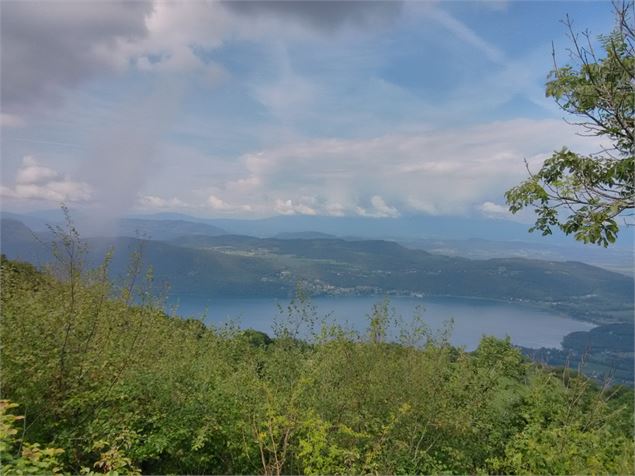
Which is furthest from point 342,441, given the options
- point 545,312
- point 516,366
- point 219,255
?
point 219,255

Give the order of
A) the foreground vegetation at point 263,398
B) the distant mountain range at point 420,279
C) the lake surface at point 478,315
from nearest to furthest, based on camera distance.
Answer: the foreground vegetation at point 263,398 → the lake surface at point 478,315 → the distant mountain range at point 420,279

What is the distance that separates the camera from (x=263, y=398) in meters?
6.15

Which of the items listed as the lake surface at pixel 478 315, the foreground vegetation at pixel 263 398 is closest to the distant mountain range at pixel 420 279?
the lake surface at pixel 478 315

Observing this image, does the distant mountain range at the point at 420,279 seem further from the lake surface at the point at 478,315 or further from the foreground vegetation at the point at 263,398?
the foreground vegetation at the point at 263,398

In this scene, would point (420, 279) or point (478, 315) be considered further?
point (420, 279)

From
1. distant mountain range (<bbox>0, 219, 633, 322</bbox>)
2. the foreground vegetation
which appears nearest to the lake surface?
distant mountain range (<bbox>0, 219, 633, 322</bbox>)

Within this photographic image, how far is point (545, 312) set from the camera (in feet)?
437

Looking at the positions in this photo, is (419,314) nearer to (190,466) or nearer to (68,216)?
(190,466)

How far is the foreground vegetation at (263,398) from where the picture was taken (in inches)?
206

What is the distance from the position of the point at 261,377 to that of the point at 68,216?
14.2ft

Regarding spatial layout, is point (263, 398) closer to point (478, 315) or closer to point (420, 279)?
point (478, 315)

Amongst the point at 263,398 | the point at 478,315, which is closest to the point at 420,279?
the point at 478,315

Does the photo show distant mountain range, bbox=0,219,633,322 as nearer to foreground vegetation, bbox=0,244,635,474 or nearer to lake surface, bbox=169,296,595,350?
lake surface, bbox=169,296,595,350

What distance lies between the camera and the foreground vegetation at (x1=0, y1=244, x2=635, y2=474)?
206 inches
